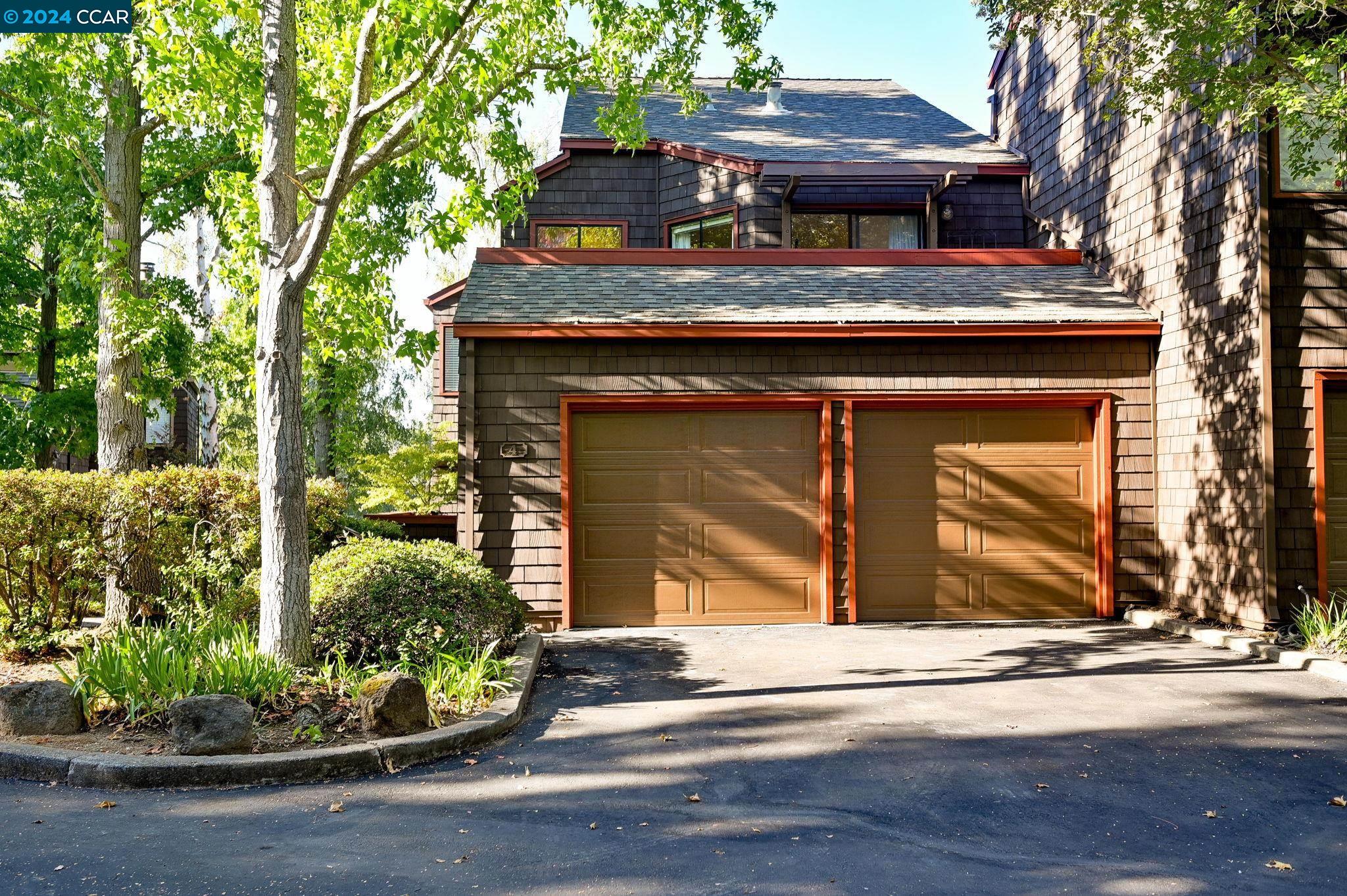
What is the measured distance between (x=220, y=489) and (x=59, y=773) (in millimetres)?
3817

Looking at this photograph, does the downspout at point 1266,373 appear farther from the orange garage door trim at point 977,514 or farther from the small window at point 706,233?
the small window at point 706,233

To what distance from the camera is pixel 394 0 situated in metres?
6.59

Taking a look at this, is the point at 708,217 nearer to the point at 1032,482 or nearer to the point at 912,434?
the point at 912,434

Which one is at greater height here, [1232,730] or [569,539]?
[569,539]

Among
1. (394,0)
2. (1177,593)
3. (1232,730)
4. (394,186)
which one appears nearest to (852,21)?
(394,186)

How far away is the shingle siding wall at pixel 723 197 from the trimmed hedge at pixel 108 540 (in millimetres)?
8660

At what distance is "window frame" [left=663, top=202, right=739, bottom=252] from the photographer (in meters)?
15.5

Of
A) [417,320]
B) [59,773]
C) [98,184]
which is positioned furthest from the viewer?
[417,320]

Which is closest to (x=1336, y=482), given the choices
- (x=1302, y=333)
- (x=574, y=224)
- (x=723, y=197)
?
(x=1302, y=333)

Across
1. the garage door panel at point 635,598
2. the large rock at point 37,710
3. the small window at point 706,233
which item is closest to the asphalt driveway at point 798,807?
the large rock at point 37,710

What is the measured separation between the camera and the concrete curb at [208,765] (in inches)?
200

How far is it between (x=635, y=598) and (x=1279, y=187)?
742 centimetres

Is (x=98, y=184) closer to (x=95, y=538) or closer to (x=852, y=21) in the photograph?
(x=95, y=538)

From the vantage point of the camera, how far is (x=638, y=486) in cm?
1077
